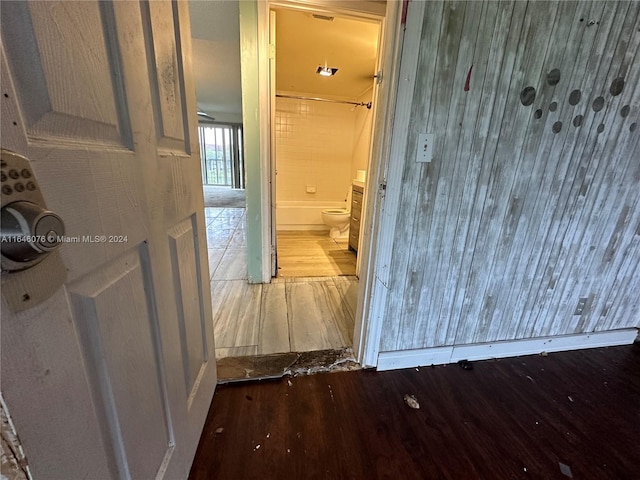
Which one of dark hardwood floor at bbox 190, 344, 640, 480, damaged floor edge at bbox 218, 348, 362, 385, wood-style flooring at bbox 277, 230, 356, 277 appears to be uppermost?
wood-style flooring at bbox 277, 230, 356, 277

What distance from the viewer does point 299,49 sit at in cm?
258

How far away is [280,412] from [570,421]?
1.34 meters

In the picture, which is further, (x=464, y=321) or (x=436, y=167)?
(x=464, y=321)

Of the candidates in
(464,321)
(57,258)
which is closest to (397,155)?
(464,321)

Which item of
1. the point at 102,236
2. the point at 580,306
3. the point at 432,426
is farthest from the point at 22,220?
the point at 580,306

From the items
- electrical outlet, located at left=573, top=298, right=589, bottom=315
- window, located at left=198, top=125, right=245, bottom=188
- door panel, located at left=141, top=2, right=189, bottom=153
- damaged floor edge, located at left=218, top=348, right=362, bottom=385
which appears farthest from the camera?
window, located at left=198, top=125, right=245, bottom=188

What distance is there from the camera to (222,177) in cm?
924

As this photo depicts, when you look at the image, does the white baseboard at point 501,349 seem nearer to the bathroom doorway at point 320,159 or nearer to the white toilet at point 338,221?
the bathroom doorway at point 320,159

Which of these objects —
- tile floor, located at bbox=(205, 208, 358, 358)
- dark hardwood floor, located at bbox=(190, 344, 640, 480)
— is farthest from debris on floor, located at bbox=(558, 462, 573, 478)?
tile floor, located at bbox=(205, 208, 358, 358)

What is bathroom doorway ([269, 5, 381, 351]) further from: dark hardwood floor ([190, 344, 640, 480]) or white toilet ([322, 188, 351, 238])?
dark hardwood floor ([190, 344, 640, 480])

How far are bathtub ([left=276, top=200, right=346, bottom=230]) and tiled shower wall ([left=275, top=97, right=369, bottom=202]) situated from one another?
→ 0.29 feet

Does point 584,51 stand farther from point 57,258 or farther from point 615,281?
point 57,258

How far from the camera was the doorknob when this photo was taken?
1.01 feet

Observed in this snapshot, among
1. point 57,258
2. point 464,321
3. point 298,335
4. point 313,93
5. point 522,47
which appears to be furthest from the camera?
point 313,93
